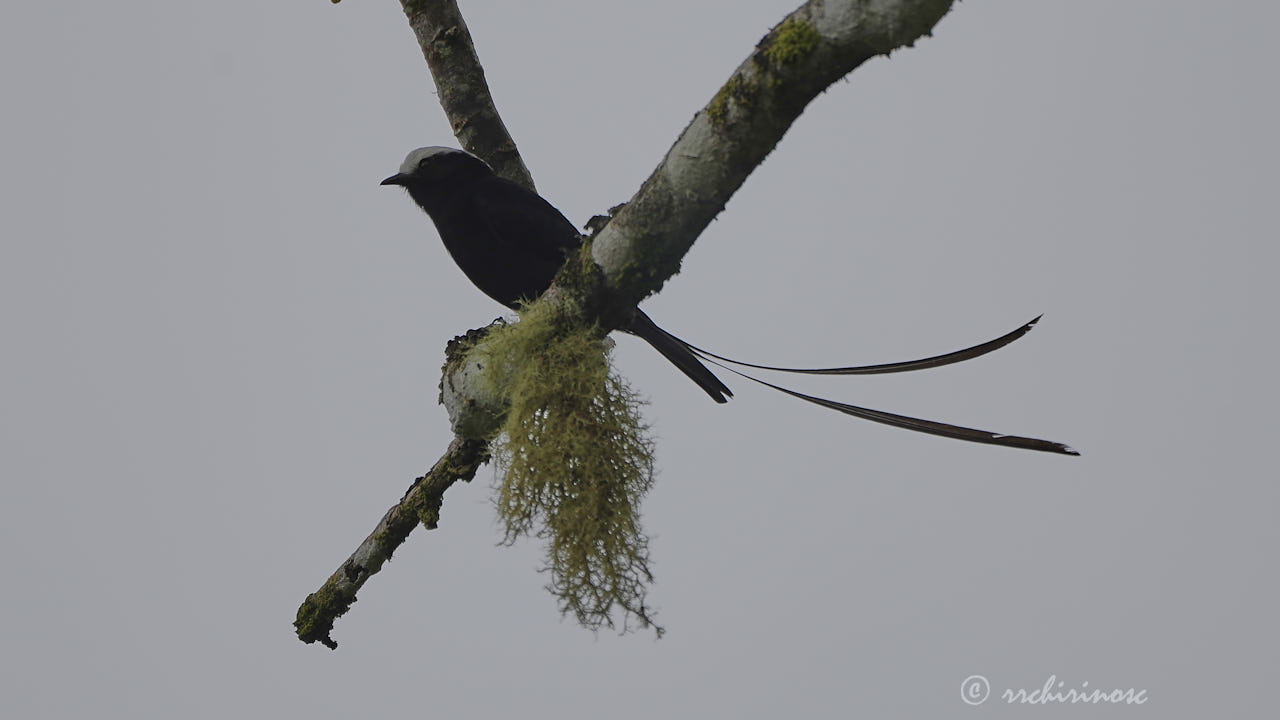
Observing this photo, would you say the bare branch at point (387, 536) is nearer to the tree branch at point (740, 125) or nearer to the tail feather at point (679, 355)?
the tail feather at point (679, 355)

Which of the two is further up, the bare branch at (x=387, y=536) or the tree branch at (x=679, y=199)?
the tree branch at (x=679, y=199)

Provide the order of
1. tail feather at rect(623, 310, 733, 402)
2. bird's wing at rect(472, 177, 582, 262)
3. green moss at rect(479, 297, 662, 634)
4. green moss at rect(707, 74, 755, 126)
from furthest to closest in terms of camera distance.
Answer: bird's wing at rect(472, 177, 582, 262) < tail feather at rect(623, 310, 733, 402) < green moss at rect(479, 297, 662, 634) < green moss at rect(707, 74, 755, 126)

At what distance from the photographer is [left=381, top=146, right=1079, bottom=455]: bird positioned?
11.7 feet

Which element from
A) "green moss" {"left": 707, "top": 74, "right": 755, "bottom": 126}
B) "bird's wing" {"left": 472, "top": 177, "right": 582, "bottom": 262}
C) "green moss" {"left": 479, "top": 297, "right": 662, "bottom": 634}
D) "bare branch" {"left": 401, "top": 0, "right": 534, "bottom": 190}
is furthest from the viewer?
"bare branch" {"left": 401, "top": 0, "right": 534, "bottom": 190}

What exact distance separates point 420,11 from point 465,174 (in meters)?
0.62

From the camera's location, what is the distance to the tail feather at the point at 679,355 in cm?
344

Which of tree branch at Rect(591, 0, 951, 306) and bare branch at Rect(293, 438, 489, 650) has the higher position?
tree branch at Rect(591, 0, 951, 306)

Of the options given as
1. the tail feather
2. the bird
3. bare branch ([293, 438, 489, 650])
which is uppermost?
the bird

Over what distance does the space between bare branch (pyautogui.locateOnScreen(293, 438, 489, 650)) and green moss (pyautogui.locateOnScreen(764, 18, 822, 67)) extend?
5.08 ft

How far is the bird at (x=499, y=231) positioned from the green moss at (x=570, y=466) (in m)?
0.50

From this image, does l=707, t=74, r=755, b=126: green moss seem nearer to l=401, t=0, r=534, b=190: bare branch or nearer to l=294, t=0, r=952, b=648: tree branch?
l=294, t=0, r=952, b=648: tree branch

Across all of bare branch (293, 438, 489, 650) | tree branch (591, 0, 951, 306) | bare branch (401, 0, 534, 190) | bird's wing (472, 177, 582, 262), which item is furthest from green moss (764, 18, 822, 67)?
bare branch (401, 0, 534, 190)

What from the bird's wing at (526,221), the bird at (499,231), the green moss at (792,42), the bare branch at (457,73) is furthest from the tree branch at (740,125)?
the bare branch at (457,73)

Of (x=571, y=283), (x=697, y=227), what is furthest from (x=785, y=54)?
(x=571, y=283)
